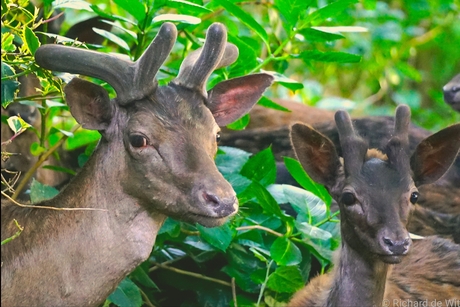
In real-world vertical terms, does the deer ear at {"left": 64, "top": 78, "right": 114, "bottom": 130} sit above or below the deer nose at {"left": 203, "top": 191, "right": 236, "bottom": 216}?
above

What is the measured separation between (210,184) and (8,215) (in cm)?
100

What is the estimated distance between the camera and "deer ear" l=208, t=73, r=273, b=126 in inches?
152

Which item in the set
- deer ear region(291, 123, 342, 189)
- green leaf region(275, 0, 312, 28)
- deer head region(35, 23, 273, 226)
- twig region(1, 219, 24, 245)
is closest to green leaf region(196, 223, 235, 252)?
deer ear region(291, 123, 342, 189)

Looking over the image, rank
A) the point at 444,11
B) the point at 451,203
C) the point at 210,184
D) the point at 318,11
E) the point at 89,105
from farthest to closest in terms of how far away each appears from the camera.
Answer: the point at 444,11 < the point at 451,203 < the point at 318,11 < the point at 89,105 < the point at 210,184

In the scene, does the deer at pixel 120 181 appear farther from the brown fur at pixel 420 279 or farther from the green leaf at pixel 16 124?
the brown fur at pixel 420 279

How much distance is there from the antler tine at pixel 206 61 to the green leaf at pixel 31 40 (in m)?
0.61

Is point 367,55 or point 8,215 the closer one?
point 8,215

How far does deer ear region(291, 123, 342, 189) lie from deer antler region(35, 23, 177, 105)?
1.07 meters

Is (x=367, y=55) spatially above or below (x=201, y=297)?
below

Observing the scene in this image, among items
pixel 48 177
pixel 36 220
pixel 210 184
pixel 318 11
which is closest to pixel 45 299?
pixel 36 220

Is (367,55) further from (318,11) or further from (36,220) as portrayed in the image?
(36,220)

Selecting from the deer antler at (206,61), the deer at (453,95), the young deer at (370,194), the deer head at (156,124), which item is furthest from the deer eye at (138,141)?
the deer at (453,95)

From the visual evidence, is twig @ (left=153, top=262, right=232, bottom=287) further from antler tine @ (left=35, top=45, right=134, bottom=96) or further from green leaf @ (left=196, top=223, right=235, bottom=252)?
antler tine @ (left=35, top=45, right=134, bottom=96)

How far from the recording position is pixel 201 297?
4840mm
